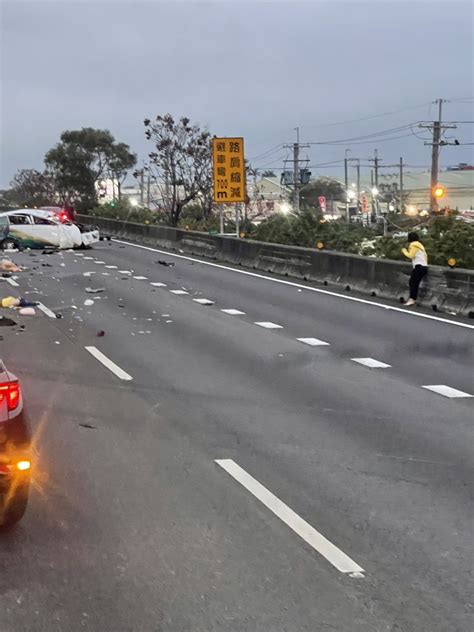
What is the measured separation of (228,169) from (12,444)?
26.5 m

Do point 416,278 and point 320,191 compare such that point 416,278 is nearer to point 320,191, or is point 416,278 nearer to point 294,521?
point 294,521

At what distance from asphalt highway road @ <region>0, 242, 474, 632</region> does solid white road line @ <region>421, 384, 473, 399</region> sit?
24 mm

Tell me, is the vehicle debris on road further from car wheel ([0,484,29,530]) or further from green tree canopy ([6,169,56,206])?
green tree canopy ([6,169,56,206])

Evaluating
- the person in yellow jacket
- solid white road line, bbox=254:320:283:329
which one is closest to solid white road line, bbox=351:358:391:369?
solid white road line, bbox=254:320:283:329

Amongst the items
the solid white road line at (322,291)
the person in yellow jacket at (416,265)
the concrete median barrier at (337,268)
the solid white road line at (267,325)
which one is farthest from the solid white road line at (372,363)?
the person in yellow jacket at (416,265)

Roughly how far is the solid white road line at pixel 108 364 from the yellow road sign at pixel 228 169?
61.8 feet

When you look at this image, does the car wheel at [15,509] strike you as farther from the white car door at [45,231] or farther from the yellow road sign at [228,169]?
the white car door at [45,231]

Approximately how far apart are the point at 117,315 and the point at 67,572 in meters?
11.8

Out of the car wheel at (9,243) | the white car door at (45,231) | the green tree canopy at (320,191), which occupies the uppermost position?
the green tree canopy at (320,191)

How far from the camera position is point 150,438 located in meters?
7.86

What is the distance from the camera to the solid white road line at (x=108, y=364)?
35.2ft

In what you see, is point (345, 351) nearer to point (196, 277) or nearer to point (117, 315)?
point (117, 315)

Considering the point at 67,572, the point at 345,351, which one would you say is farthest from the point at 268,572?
the point at 345,351

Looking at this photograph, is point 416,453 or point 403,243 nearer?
point 416,453
